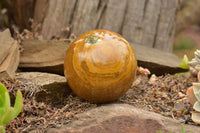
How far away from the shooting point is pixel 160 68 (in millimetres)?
3711

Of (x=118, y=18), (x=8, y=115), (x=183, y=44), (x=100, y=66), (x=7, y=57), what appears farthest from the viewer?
(x=183, y=44)

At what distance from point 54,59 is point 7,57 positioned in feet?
2.10

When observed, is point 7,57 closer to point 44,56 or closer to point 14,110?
point 44,56

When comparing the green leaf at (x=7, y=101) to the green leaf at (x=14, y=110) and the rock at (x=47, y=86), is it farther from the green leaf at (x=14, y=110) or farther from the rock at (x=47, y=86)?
the rock at (x=47, y=86)

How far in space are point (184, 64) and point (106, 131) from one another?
5.95 ft

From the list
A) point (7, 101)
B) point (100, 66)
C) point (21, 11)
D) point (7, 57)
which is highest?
point (21, 11)

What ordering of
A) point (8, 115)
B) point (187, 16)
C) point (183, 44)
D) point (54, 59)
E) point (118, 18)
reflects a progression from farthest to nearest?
point (183, 44) → point (187, 16) → point (118, 18) → point (54, 59) → point (8, 115)

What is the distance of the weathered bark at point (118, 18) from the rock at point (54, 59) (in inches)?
23.4

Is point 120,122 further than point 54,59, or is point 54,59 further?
point 54,59

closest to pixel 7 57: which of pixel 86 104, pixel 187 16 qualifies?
pixel 86 104

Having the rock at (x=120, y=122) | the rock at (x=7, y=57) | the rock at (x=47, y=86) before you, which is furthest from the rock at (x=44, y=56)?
the rock at (x=120, y=122)

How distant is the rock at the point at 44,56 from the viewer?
3396 mm

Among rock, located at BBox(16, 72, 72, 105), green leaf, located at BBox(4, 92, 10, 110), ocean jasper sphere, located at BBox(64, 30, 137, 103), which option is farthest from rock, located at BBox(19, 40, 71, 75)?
green leaf, located at BBox(4, 92, 10, 110)

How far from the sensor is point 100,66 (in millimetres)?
2338
